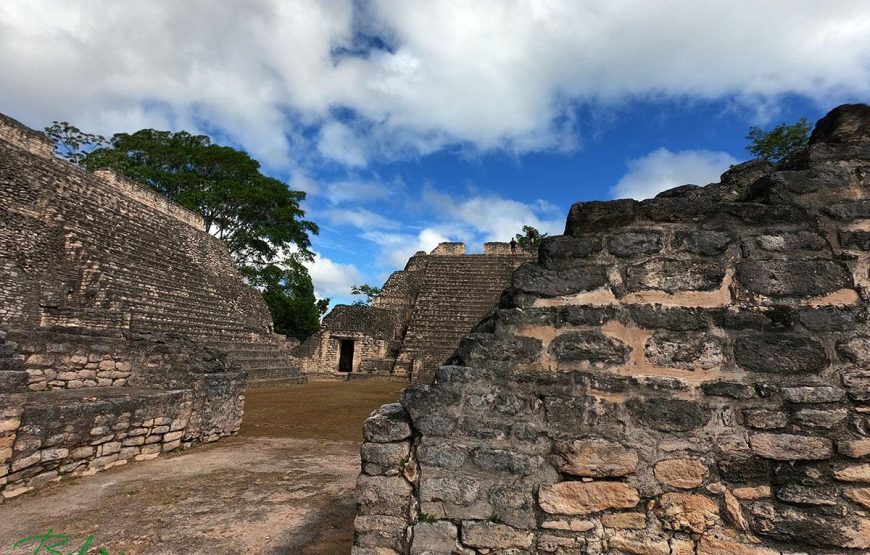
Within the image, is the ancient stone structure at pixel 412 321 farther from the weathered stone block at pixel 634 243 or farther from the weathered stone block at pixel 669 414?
the weathered stone block at pixel 669 414

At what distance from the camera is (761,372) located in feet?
7.31

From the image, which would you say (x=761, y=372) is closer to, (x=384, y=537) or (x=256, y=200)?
(x=384, y=537)

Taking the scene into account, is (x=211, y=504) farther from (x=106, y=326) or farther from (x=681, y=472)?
(x=106, y=326)

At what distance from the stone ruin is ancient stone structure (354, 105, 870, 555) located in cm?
405

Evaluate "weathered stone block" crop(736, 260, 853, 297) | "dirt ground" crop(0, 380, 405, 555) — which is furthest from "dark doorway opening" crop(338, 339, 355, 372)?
"weathered stone block" crop(736, 260, 853, 297)

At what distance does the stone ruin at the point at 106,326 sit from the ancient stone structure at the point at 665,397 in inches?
160

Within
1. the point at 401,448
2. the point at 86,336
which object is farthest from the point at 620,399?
the point at 86,336

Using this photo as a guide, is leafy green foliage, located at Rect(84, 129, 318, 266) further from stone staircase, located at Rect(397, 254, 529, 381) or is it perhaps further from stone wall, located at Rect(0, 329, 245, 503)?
stone wall, located at Rect(0, 329, 245, 503)

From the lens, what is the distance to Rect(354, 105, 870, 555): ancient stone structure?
2.11 metres

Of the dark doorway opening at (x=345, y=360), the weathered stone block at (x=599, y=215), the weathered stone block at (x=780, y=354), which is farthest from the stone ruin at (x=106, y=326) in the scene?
the weathered stone block at (x=780, y=354)

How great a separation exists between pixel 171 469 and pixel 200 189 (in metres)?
23.6

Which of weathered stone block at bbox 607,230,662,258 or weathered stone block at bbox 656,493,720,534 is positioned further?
weathered stone block at bbox 607,230,662,258
